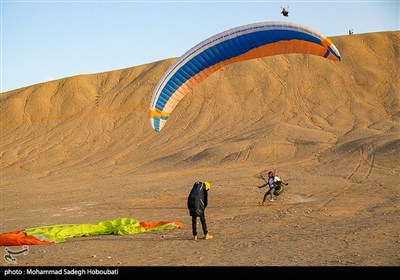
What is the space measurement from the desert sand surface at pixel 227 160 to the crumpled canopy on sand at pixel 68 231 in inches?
12.7

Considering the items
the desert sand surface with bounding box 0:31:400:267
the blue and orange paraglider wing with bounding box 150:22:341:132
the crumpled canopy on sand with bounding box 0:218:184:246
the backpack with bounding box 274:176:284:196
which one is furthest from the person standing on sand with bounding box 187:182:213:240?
the backpack with bounding box 274:176:284:196

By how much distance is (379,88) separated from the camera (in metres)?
53.1

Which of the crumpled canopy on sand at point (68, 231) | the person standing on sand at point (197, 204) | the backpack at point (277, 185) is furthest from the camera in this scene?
the backpack at point (277, 185)

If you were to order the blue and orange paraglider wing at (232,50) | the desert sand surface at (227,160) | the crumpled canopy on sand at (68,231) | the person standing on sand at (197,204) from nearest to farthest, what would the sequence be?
the desert sand surface at (227,160) < the person standing on sand at (197,204) < the crumpled canopy on sand at (68,231) < the blue and orange paraglider wing at (232,50)

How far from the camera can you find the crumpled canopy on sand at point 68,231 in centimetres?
1152

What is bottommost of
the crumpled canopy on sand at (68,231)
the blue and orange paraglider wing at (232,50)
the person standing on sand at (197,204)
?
the crumpled canopy on sand at (68,231)

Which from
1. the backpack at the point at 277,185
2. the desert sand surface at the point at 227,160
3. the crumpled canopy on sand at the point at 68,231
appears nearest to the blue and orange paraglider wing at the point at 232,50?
the crumpled canopy on sand at the point at 68,231

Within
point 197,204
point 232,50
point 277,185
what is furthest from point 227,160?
point 197,204

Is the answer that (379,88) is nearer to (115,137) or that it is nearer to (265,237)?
(115,137)

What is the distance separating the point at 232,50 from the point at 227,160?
20.3 meters

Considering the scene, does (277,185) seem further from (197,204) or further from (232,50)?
(197,204)

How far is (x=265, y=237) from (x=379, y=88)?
45.5 metres

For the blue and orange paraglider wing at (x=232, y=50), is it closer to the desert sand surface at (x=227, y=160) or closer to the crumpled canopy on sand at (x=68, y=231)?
the crumpled canopy on sand at (x=68, y=231)

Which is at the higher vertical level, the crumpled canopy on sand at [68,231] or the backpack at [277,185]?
the backpack at [277,185]
